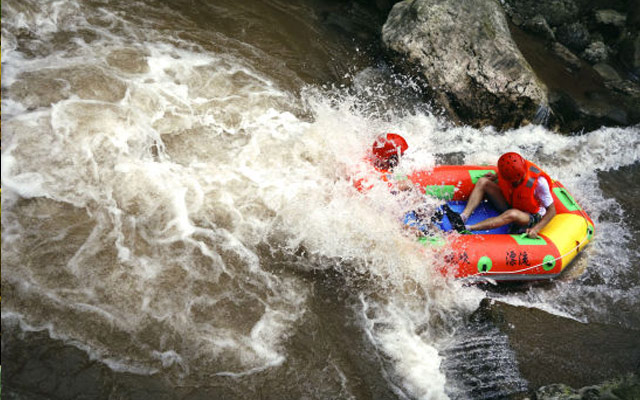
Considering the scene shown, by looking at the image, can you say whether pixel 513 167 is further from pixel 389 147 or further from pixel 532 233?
pixel 389 147

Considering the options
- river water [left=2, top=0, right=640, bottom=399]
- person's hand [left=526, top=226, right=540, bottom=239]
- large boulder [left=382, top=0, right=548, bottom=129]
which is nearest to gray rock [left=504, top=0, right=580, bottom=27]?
large boulder [left=382, top=0, right=548, bottom=129]

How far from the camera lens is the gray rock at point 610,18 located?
1073 cm

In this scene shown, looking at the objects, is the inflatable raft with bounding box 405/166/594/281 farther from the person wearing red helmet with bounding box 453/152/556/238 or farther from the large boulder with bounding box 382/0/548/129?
the large boulder with bounding box 382/0/548/129

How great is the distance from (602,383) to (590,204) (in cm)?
347

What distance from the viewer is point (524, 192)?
602cm

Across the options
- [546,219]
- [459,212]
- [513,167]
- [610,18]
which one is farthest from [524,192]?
[610,18]

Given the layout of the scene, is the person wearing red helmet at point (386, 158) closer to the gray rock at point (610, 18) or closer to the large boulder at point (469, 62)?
the large boulder at point (469, 62)

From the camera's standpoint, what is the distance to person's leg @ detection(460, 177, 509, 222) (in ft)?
20.5

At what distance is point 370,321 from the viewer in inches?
201

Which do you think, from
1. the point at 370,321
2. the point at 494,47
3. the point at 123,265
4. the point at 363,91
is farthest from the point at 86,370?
the point at 494,47

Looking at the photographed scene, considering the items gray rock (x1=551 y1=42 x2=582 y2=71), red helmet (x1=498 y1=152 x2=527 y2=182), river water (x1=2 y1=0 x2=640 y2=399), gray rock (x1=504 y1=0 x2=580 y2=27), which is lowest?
river water (x1=2 y1=0 x2=640 y2=399)

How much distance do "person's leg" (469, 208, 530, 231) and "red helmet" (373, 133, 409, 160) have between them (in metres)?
1.27

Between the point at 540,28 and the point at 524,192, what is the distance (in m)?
5.94

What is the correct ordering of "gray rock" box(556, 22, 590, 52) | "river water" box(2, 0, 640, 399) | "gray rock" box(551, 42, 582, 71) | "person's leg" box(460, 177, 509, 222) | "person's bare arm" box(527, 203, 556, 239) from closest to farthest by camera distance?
"river water" box(2, 0, 640, 399), "person's bare arm" box(527, 203, 556, 239), "person's leg" box(460, 177, 509, 222), "gray rock" box(551, 42, 582, 71), "gray rock" box(556, 22, 590, 52)
